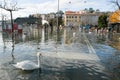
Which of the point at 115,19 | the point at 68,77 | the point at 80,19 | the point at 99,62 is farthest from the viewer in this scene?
the point at 80,19

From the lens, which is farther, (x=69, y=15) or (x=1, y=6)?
(x=69, y=15)

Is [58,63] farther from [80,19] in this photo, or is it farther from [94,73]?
[80,19]

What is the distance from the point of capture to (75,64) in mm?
13602

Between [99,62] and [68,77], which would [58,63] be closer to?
[99,62]

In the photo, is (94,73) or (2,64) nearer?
(94,73)

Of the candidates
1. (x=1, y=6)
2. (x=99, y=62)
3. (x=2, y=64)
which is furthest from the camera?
(x=1, y=6)

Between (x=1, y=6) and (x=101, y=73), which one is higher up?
(x=1, y=6)

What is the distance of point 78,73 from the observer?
11336 millimetres

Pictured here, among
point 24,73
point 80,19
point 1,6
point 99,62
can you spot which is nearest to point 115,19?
point 1,6

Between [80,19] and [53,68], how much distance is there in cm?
16347

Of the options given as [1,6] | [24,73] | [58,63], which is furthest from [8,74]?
[1,6]

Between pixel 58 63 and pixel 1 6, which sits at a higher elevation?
pixel 1 6

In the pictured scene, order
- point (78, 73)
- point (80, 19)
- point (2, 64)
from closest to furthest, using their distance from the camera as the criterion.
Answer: point (78, 73)
point (2, 64)
point (80, 19)

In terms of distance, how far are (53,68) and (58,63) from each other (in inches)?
58.4
